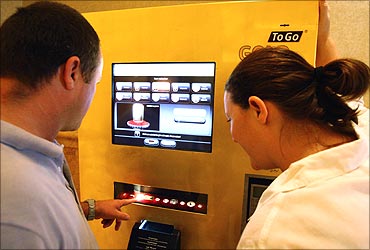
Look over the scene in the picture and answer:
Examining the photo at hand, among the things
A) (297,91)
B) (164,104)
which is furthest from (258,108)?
(164,104)

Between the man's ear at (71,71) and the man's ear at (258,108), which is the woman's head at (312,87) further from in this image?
the man's ear at (71,71)

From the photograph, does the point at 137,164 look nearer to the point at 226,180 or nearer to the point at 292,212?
the point at 226,180

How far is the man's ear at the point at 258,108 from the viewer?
2.18 feet

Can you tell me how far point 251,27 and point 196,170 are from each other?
0.48 metres

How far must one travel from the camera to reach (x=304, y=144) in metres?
0.65

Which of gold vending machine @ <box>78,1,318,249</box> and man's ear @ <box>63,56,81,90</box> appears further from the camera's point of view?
gold vending machine @ <box>78,1,318,249</box>

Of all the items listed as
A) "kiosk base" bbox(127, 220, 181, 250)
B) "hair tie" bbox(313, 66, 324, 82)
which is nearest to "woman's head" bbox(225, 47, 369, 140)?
"hair tie" bbox(313, 66, 324, 82)

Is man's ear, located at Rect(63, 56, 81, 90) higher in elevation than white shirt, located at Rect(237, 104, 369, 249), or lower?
higher

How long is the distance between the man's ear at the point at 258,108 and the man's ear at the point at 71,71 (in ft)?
1.33

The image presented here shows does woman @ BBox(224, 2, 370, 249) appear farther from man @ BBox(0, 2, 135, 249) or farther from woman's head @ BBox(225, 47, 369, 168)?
man @ BBox(0, 2, 135, 249)

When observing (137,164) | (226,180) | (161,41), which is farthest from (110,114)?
(226,180)

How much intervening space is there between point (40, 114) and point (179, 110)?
0.44 m

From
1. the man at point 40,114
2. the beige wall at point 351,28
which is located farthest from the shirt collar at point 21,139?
the beige wall at point 351,28

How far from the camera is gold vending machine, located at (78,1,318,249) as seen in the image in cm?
86
